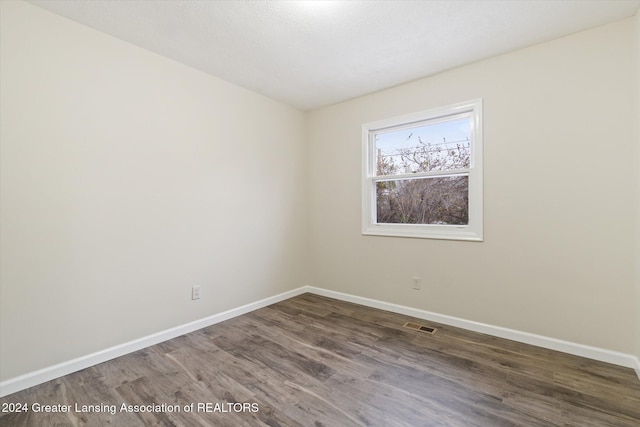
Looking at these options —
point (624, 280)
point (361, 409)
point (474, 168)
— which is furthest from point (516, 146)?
point (361, 409)

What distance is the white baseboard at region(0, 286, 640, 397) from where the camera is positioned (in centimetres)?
191

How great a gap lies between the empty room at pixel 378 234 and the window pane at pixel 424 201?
3 centimetres

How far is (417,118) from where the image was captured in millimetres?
3062

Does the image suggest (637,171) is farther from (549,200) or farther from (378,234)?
(378,234)

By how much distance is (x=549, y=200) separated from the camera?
235cm

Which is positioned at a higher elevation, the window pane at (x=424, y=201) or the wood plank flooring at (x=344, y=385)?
the window pane at (x=424, y=201)

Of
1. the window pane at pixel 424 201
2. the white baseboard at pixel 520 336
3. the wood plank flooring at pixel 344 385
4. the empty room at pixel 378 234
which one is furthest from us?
the window pane at pixel 424 201

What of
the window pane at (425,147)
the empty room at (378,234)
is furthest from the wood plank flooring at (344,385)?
the window pane at (425,147)

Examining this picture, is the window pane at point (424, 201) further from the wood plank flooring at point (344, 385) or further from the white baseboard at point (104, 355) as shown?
the white baseboard at point (104, 355)

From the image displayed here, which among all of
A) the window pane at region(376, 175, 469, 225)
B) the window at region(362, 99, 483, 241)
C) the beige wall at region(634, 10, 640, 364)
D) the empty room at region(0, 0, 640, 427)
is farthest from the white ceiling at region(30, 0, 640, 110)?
the window pane at region(376, 175, 469, 225)

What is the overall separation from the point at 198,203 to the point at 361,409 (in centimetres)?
222

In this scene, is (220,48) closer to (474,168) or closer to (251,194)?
(251,194)

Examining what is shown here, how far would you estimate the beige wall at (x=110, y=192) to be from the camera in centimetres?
187

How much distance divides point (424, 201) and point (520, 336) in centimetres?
149
